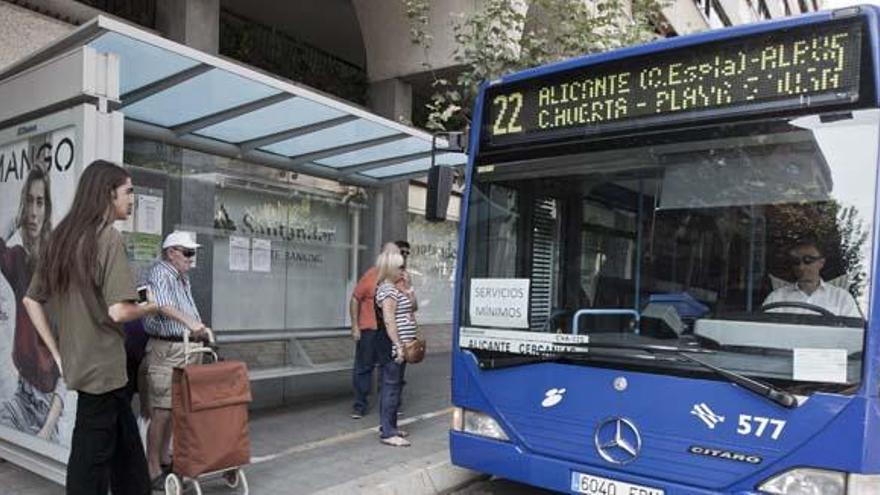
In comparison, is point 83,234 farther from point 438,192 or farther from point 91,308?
point 438,192

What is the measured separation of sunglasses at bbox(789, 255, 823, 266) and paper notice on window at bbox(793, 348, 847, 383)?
15.8 inches

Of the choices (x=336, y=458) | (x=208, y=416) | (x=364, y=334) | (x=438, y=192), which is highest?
(x=438, y=192)

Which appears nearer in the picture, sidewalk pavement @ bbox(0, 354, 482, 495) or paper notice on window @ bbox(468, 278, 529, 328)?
paper notice on window @ bbox(468, 278, 529, 328)

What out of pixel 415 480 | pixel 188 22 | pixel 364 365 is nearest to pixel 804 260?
pixel 415 480

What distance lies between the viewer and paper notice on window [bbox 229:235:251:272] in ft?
25.7

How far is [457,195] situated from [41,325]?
998cm

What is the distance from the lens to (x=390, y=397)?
20.2 ft

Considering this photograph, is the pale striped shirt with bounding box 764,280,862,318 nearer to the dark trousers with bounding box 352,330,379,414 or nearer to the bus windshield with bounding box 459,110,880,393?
the bus windshield with bounding box 459,110,880,393

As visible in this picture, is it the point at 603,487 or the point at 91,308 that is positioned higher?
the point at 91,308

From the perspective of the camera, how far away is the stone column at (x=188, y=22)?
8.20 metres

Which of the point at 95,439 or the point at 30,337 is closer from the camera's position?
the point at 95,439

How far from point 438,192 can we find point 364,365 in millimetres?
2623

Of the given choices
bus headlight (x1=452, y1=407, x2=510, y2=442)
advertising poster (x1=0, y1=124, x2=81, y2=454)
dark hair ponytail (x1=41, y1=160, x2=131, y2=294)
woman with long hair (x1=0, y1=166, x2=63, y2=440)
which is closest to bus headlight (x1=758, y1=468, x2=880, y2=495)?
bus headlight (x1=452, y1=407, x2=510, y2=442)

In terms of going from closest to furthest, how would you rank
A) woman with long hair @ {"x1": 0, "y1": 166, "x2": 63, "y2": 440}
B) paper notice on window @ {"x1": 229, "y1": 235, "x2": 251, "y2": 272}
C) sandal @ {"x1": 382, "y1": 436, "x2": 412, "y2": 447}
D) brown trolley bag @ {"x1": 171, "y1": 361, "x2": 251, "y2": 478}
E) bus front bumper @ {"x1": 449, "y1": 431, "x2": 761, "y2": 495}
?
1. bus front bumper @ {"x1": 449, "y1": 431, "x2": 761, "y2": 495}
2. brown trolley bag @ {"x1": 171, "y1": 361, "x2": 251, "y2": 478}
3. woman with long hair @ {"x1": 0, "y1": 166, "x2": 63, "y2": 440}
4. sandal @ {"x1": 382, "y1": 436, "x2": 412, "y2": 447}
5. paper notice on window @ {"x1": 229, "y1": 235, "x2": 251, "y2": 272}
